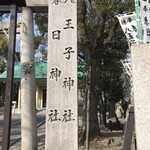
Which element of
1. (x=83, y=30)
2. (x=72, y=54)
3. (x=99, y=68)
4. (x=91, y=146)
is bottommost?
(x=91, y=146)

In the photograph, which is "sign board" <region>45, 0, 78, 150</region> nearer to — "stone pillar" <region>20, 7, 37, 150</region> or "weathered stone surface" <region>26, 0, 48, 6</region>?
"weathered stone surface" <region>26, 0, 48, 6</region>

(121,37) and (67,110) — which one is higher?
(121,37)

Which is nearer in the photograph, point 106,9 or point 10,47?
point 10,47

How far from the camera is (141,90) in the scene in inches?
159

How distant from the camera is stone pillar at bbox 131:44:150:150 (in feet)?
13.2

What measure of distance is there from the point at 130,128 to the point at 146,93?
2875 mm

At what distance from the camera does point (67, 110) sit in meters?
5.29

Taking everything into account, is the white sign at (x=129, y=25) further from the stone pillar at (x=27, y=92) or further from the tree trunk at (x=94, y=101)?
the tree trunk at (x=94, y=101)

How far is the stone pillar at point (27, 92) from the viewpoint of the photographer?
27.3ft

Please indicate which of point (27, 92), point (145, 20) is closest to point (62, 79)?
point (145, 20)

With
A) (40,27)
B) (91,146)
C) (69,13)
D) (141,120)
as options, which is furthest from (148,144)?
(40,27)

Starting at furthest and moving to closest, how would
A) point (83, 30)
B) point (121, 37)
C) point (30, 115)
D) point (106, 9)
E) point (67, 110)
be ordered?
1. point (121, 37)
2. point (83, 30)
3. point (106, 9)
4. point (30, 115)
5. point (67, 110)

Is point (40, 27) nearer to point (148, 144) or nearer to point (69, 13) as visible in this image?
point (69, 13)

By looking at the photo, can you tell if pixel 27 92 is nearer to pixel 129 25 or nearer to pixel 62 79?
pixel 62 79
